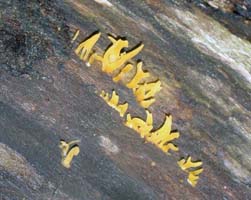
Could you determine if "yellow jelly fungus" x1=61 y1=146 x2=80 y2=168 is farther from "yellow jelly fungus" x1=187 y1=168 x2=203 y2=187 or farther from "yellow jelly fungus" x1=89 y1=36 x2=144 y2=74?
"yellow jelly fungus" x1=187 y1=168 x2=203 y2=187

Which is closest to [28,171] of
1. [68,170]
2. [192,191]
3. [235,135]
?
[68,170]

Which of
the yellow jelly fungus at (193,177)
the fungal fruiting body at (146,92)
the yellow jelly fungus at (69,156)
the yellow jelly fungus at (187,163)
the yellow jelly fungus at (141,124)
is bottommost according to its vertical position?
the yellow jelly fungus at (69,156)

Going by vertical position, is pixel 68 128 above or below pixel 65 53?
below

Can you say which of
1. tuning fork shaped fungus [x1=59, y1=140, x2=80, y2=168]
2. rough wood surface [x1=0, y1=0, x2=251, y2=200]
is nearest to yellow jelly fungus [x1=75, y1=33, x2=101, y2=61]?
rough wood surface [x1=0, y1=0, x2=251, y2=200]

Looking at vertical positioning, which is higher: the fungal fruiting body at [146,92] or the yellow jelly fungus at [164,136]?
the fungal fruiting body at [146,92]

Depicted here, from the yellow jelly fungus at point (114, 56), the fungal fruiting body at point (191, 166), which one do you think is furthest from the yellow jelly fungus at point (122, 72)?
the fungal fruiting body at point (191, 166)

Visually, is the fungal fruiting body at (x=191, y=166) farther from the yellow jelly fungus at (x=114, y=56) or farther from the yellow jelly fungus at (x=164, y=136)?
the yellow jelly fungus at (x=114, y=56)

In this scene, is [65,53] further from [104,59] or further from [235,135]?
[235,135]

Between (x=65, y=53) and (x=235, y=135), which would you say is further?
(x=235, y=135)
